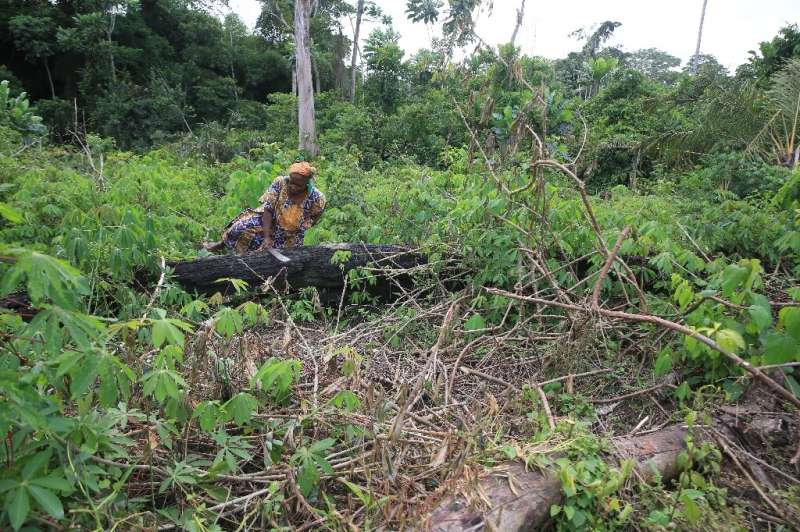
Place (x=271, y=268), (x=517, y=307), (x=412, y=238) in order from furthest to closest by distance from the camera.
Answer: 1. (x=412, y=238)
2. (x=271, y=268)
3. (x=517, y=307)

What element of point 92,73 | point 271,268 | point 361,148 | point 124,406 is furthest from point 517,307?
point 92,73

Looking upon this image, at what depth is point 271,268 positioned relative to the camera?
13.9 ft

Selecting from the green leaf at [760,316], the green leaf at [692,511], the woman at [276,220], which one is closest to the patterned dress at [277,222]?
the woman at [276,220]

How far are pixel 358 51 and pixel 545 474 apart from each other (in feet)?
78.4

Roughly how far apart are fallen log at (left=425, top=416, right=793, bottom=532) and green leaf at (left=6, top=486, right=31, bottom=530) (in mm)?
1156

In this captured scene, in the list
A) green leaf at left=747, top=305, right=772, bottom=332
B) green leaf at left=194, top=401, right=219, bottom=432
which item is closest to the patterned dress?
green leaf at left=194, top=401, right=219, bottom=432

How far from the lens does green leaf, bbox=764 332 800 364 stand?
2062mm

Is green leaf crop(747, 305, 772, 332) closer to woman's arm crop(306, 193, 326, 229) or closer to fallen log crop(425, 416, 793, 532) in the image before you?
fallen log crop(425, 416, 793, 532)

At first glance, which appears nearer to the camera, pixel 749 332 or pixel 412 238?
pixel 749 332

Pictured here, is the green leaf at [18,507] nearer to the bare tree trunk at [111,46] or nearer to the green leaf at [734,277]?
the green leaf at [734,277]

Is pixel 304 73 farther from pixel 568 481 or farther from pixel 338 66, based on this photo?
pixel 568 481

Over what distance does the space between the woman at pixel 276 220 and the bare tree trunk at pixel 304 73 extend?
7.89 metres

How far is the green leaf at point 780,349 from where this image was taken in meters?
2.06

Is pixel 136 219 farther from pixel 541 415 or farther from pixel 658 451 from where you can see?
pixel 658 451
